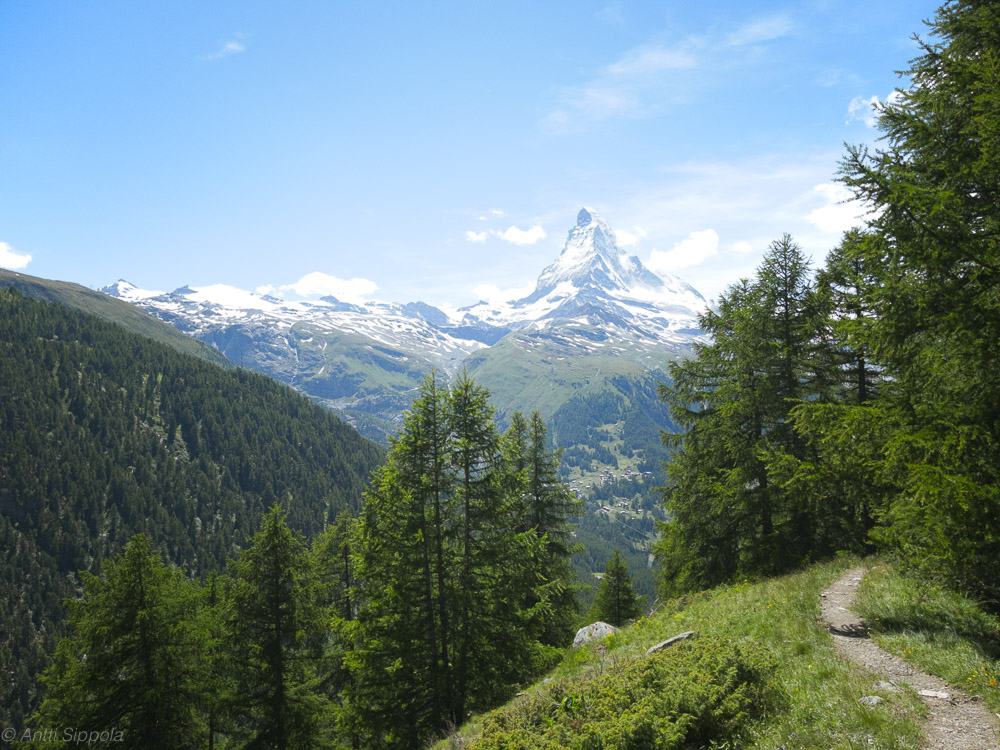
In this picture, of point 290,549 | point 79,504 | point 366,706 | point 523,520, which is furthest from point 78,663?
point 79,504

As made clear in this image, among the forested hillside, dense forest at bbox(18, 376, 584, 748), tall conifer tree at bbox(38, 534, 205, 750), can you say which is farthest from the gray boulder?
the forested hillside

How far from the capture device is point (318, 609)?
22.8 m

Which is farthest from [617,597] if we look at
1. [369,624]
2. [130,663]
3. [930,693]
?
[930,693]

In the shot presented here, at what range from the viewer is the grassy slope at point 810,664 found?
6.26 m

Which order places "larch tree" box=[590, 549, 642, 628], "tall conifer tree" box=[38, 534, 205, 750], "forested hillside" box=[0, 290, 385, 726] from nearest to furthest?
"tall conifer tree" box=[38, 534, 205, 750] < "larch tree" box=[590, 549, 642, 628] < "forested hillside" box=[0, 290, 385, 726]

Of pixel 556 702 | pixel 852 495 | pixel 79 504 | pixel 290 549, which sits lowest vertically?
pixel 79 504

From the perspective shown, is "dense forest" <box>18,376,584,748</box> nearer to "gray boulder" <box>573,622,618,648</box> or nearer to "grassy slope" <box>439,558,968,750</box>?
"gray boulder" <box>573,622,618,648</box>

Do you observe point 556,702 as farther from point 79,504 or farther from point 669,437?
point 79,504

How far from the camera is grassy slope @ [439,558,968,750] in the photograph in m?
6.26

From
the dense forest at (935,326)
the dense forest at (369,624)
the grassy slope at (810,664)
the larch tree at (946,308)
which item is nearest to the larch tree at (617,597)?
the dense forest at (369,624)

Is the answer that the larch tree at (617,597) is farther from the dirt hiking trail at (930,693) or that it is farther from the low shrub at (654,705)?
the low shrub at (654,705)

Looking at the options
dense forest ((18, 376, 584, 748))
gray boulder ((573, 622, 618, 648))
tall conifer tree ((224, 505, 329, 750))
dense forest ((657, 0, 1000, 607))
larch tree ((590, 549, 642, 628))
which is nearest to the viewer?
dense forest ((657, 0, 1000, 607))

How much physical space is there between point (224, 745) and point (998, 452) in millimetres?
35065

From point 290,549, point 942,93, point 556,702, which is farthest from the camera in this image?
point 290,549
